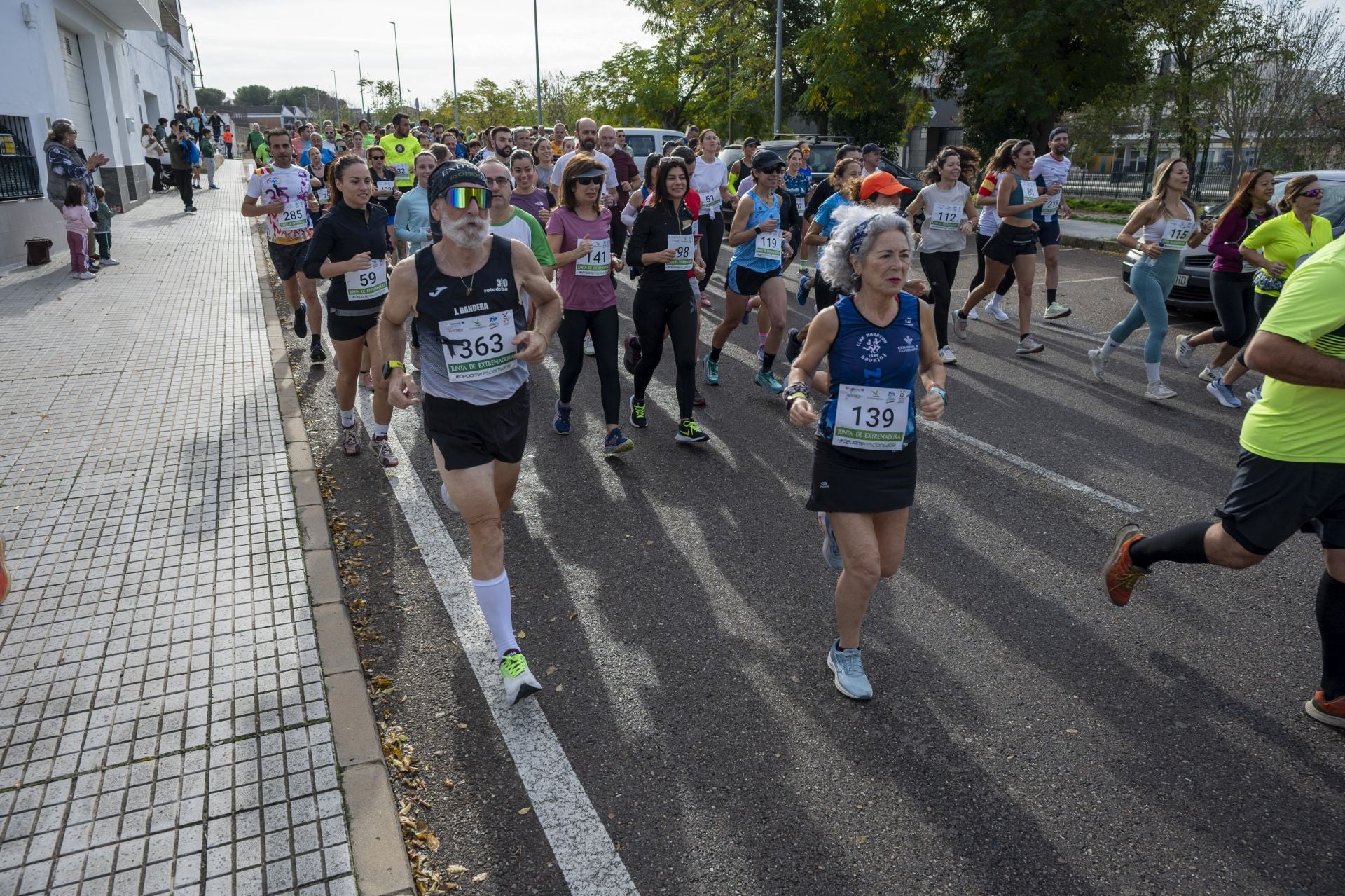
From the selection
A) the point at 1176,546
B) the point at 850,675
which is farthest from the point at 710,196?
the point at 850,675

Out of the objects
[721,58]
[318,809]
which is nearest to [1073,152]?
[721,58]

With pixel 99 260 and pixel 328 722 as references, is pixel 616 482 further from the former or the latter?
pixel 99 260

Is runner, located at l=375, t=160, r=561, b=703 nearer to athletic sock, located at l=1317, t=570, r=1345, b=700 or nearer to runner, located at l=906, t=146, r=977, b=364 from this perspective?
athletic sock, located at l=1317, t=570, r=1345, b=700

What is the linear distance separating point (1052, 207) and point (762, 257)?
4162 mm

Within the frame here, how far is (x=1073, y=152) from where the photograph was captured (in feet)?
93.3

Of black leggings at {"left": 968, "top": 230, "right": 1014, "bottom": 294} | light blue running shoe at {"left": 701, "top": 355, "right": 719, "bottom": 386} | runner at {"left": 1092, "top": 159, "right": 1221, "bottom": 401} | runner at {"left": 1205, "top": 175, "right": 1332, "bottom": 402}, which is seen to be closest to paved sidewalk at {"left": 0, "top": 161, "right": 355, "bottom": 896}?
light blue running shoe at {"left": 701, "top": 355, "right": 719, "bottom": 386}

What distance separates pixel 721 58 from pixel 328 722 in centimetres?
4041

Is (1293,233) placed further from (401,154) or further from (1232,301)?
(401,154)

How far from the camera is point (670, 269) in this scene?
6363 millimetres

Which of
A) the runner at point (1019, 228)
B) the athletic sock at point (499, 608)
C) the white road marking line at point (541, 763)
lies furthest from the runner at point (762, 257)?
the athletic sock at point (499, 608)

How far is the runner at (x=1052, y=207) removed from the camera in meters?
9.64

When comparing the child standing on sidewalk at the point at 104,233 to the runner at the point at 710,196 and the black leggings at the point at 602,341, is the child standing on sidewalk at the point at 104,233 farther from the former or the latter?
the black leggings at the point at 602,341

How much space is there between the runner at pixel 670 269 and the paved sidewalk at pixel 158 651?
8.89ft

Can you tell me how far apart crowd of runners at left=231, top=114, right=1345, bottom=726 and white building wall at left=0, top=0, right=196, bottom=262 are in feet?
22.2
